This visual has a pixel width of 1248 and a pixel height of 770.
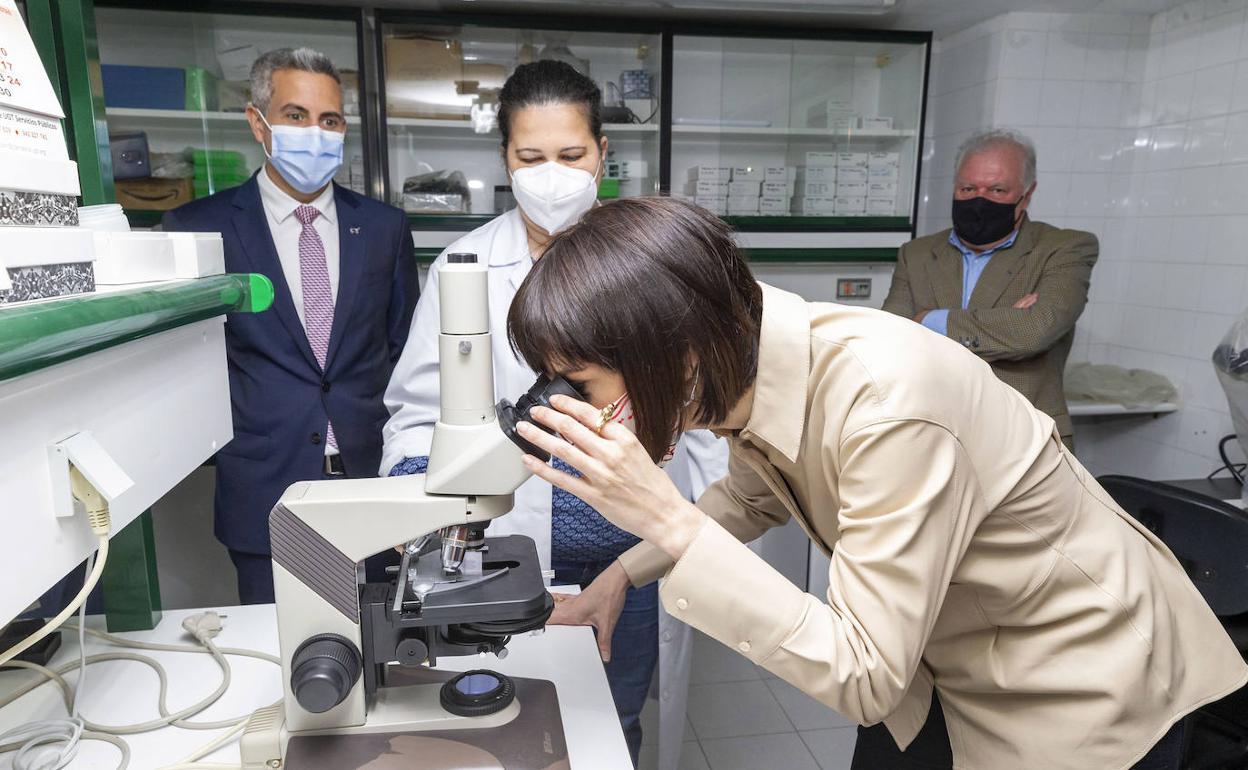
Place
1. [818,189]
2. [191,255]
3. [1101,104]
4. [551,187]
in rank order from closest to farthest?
1. [191,255]
2. [551,187]
3. [1101,104]
4. [818,189]

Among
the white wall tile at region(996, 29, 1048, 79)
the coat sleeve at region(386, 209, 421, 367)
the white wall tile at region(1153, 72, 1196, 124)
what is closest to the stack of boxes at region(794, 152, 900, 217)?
the white wall tile at region(996, 29, 1048, 79)

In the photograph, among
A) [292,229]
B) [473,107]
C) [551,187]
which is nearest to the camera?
[551,187]

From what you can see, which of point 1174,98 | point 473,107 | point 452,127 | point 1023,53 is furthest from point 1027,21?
point 452,127

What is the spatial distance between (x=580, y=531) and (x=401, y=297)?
849 millimetres

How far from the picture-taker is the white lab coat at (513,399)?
147cm

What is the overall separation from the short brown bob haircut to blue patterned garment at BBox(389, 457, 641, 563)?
64 centimetres

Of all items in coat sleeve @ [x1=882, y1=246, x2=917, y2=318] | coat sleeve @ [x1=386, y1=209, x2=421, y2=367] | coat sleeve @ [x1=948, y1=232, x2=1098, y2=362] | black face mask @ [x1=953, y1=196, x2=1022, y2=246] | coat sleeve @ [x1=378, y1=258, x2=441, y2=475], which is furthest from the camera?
coat sleeve @ [x1=882, y1=246, x2=917, y2=318]

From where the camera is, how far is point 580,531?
1491 millimetres

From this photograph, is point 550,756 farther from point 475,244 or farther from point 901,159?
point 901,159

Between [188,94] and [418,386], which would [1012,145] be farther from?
[188,94]

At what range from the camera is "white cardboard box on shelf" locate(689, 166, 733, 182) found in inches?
131

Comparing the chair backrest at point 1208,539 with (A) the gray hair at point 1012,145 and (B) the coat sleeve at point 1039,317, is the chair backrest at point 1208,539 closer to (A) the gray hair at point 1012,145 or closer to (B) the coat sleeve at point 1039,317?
(B) the coat sleeve at point 1039,317

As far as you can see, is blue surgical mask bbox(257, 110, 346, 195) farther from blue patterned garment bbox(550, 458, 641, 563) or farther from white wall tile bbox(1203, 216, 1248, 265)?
white wall tile bbox(1203, 216, 1248, 265)

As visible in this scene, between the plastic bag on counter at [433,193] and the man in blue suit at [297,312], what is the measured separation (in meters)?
1.22
